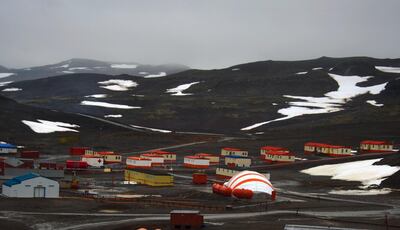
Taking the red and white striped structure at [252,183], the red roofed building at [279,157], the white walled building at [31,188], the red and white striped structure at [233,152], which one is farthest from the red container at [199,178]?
the red and white striped structure at [233,152]

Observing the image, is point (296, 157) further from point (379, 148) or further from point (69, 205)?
point (69, 205)

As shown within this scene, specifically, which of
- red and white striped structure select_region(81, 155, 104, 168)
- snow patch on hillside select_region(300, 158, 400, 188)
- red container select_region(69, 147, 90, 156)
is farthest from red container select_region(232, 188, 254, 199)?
red container select_region(69, 147, 90, 156)

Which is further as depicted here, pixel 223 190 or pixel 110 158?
pixel 110 158

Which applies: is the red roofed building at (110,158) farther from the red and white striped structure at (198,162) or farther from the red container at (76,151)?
the red and white striped structure at (198,162)

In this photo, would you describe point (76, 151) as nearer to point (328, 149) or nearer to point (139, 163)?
point (139, 163)

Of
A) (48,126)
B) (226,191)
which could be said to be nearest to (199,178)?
(226,191)
